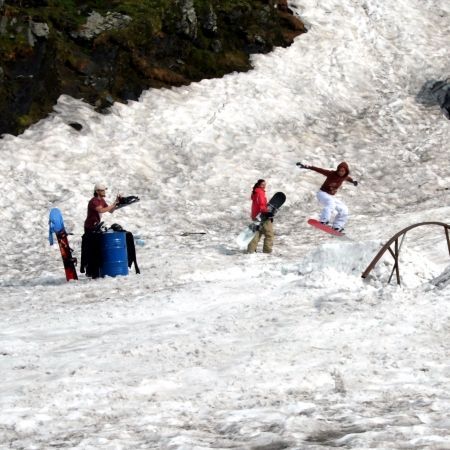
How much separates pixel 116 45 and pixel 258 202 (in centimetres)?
1069

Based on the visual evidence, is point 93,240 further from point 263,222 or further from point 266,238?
point 266,238

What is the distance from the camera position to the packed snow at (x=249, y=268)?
634 cm

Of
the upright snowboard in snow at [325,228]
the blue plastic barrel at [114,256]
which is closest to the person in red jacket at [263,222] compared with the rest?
the upright snowboard in snow at [325,228]

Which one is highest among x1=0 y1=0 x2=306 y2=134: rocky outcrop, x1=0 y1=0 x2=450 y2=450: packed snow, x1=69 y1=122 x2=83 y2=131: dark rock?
x1=0 y1=0 x2=306 y2=134: rocky outcrop

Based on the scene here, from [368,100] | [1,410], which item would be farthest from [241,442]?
[368,100]

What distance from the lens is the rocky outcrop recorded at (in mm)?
22578

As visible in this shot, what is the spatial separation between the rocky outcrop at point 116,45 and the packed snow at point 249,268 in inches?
26.0

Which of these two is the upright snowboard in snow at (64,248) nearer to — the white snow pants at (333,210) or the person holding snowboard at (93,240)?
the person holding snowboard at (93,240)

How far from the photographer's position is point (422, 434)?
5375 mm

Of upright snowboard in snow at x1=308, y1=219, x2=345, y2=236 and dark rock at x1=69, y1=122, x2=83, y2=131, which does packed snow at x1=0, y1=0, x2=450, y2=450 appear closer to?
dark rock at x1=69, y1=122, x2=83, y2=131

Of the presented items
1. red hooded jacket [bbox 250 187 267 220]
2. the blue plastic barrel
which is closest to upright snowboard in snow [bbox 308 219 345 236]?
red hooded jacket [bbox 250 187 267 220]

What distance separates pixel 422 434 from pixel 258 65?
22.7 metres

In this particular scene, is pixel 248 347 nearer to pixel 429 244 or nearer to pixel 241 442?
pixel 241 442

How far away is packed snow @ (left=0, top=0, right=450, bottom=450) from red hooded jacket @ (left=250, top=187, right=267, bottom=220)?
94cm
